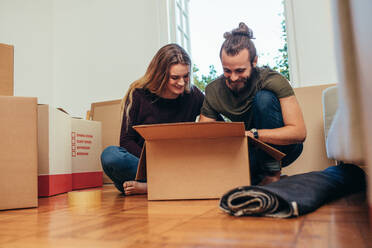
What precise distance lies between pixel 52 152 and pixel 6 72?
0.42 metres

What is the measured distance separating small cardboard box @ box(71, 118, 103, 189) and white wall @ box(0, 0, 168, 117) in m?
0.73

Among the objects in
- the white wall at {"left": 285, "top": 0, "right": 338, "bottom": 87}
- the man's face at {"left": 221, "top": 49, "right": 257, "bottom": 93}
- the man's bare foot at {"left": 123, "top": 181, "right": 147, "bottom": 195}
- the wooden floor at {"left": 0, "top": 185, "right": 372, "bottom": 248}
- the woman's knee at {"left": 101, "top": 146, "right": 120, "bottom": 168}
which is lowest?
the wooden floor at {"left": 0, "top": 185, "right": 372, "bottom": 248}

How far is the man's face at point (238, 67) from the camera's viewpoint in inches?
51.3

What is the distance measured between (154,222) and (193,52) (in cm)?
Result: 208

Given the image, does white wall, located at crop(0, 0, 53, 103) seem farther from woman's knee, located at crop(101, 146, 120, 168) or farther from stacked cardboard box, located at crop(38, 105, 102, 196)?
woman's knee, located at crop(101, 146, 120, 168)

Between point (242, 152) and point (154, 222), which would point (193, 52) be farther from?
point (154, 222)

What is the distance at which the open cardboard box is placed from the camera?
1088mm

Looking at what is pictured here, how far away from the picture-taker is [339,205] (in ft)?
2.70

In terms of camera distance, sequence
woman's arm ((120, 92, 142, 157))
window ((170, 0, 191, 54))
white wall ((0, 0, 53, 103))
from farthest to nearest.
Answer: white wall ((0, 0, 53, 103)) < window ((170, 0, 191, 54)) < woman's arm ((120, 92, 142, 157))

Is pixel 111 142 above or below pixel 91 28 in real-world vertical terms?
below

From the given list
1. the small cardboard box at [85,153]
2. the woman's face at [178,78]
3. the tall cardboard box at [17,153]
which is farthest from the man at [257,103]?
the small cardboard box at [85,153]

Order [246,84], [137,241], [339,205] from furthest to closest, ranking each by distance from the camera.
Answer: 1. [246,84]
2. [339,205]
3. [137,241]

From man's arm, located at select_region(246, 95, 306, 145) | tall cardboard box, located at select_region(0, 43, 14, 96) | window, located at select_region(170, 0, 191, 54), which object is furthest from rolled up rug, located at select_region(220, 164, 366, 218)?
window, located at select_region(170, 0, 191, 54)

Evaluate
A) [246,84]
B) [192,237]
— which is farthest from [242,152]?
[192,237]
